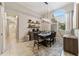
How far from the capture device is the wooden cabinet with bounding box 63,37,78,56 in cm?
233

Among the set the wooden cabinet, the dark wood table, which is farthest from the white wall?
the wooden cabinet

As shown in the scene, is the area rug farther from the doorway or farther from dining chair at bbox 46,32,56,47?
the doorway

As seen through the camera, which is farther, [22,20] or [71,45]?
[71,45]

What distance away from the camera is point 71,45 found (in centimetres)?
249

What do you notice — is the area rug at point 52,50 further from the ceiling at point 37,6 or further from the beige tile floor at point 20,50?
the ceiling at point 37,6

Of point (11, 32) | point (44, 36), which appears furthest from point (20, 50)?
point (44, 36)

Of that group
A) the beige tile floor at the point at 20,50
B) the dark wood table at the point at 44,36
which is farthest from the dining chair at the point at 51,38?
the beige tile floor at the point at 20,50

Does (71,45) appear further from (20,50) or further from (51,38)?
(20,50)

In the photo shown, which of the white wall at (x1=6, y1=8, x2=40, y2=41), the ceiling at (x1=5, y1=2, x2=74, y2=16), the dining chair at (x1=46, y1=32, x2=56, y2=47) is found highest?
the ceiling at (x1=5, y1=2, x2=74, y2=16)

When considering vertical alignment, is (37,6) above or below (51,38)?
above

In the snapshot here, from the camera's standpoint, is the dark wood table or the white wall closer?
the white wall

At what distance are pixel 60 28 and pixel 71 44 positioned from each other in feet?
1.73

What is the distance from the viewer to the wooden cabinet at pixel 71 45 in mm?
2330

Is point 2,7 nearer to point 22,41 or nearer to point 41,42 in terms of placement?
point 22,41
